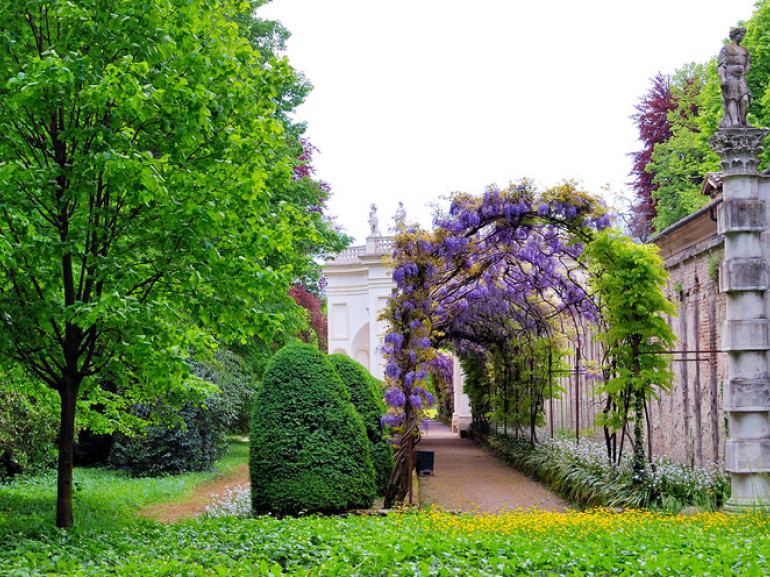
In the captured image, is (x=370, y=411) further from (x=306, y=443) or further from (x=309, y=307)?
(x=309, y=307)

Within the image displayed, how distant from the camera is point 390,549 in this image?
575 centimetres

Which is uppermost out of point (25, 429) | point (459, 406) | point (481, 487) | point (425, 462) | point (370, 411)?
point (370, 411)

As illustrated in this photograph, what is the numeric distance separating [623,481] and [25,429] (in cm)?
851

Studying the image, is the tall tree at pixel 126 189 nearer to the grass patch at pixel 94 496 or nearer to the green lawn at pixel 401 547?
the grass patch at pixel 94 496

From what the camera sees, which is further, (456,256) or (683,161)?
(683,161)

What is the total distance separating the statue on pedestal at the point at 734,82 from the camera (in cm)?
943

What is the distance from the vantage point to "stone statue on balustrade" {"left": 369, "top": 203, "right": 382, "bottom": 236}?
109ft

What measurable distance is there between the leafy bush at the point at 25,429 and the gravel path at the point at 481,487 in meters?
5.61

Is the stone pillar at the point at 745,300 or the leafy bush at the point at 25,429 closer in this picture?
the stone pillar at the point at 745,300

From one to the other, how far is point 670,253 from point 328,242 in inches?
298

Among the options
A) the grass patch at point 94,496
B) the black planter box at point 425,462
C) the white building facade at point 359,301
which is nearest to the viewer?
the grass patch at point 94,496

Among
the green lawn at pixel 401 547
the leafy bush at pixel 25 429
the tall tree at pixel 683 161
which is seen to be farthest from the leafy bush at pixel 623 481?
the tall tree at pixel 683 161

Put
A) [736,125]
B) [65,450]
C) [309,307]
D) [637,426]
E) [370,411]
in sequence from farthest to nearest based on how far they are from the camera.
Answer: [309,307] → [370,411] → [637,426] → [736,125] → [65,450]

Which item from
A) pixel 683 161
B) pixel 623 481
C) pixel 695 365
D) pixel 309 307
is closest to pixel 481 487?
pixel 623 481
